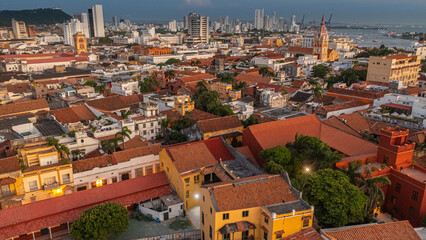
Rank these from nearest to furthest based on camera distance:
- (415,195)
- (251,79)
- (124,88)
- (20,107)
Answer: (415,195) → (20,107) → (124,88) → (251,79)

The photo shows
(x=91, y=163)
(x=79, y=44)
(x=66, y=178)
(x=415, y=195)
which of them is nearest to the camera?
(x=415, y=195)

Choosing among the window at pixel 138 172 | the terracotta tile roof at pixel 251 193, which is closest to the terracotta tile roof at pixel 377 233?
the terracotta tile roof at pixel 251 193

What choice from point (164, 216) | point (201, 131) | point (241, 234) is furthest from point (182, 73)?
point (241, 234)

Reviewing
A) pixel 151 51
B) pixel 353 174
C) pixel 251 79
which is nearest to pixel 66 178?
pixel 353 174

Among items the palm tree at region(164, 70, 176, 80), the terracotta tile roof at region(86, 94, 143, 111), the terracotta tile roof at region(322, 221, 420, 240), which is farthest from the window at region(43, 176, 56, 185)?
the palm tree at region(164, 70, 176, 80)

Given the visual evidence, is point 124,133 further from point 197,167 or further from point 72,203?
point 197,167

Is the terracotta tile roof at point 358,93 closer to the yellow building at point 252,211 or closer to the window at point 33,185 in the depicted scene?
the yellow building at point 252,211

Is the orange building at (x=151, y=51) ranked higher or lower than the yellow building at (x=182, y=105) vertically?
higher
